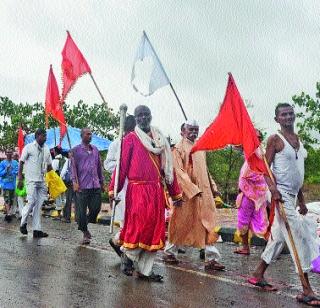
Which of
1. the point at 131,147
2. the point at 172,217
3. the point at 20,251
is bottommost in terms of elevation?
the point at 20,251

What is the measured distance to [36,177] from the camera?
10.7m

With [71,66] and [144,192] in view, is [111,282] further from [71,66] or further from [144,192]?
[71,66]

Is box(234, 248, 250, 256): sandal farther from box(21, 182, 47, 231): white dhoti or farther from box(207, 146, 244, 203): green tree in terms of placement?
box(207, 146, 244, 203): green tree

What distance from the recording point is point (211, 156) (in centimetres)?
3222

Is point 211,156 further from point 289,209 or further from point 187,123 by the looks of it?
point 289,209

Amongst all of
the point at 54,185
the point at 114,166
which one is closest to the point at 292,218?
the point at 114,166

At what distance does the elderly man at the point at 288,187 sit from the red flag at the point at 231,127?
297 mm

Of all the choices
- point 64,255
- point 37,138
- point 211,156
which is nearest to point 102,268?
point 64,255

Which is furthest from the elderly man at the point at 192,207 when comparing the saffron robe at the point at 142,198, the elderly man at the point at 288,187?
the elderly man at the point at 288,187

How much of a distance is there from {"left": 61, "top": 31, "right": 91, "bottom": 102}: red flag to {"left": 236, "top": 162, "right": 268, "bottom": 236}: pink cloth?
328cm

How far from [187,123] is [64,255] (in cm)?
247

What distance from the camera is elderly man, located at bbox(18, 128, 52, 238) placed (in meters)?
10.6

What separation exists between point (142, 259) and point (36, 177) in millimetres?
4560

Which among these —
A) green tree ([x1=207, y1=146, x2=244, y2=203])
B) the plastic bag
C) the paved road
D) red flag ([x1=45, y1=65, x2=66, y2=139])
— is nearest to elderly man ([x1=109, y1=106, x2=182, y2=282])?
the paved road
